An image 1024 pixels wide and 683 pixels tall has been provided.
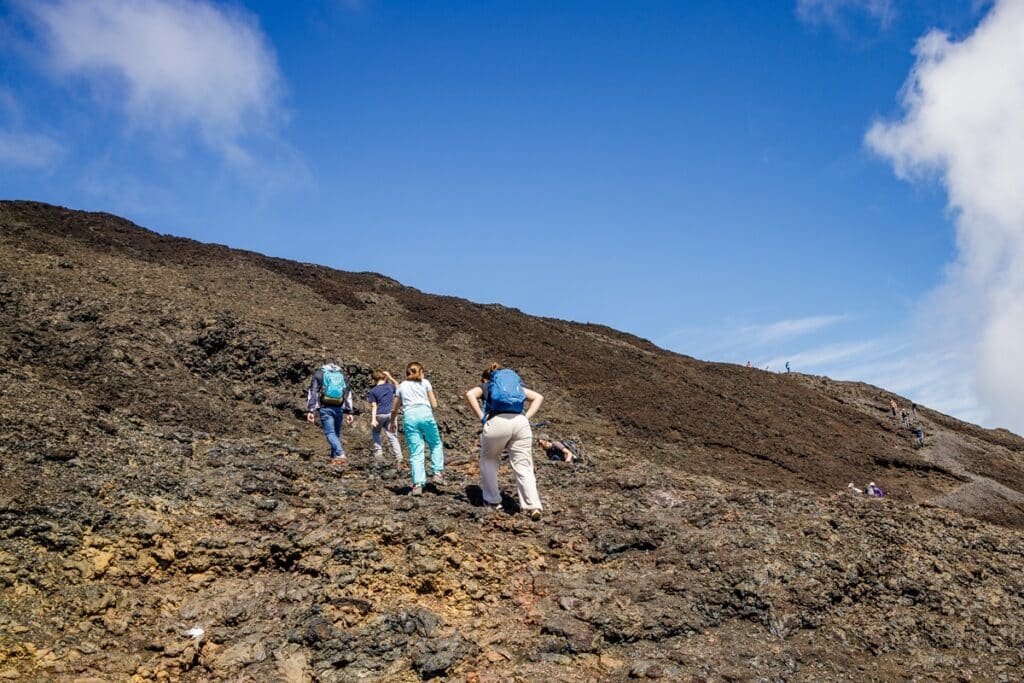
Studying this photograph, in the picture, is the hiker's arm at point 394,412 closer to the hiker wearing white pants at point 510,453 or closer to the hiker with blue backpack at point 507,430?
the hiker with blue backpack at point 507,430

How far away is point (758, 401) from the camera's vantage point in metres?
26.1

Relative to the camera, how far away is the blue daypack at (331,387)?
35.8 ft

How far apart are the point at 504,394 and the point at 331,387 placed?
355 centimetres

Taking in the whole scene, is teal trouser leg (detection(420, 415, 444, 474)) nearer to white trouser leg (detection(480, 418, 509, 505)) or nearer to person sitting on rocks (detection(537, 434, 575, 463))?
white trouser leg (detection(480, 418, 509, 505))

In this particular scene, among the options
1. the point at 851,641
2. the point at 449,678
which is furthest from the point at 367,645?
the point at 851,641

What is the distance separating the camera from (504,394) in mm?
8477

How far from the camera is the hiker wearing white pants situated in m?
8.52

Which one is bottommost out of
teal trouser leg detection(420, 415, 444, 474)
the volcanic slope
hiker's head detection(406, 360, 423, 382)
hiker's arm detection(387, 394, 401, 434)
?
the volcanic slope

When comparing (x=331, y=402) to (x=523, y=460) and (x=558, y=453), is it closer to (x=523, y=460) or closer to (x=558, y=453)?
(x=523, y=460)

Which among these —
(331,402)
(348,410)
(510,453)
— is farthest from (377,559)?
(348,410)

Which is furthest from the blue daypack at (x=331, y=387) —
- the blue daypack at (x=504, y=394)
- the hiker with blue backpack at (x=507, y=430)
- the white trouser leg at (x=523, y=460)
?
the white trouser leg at (x=523, y=460)

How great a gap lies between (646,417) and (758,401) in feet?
22.6

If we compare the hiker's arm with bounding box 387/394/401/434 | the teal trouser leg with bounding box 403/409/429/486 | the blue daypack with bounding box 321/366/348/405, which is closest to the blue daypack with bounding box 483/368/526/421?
the teal trouser leg with bounding box 403/409/429/486

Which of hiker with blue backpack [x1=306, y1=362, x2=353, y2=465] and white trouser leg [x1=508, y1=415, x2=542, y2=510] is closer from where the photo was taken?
white trouser leg [x1=508, y1=415, x2=542, y2=510]
